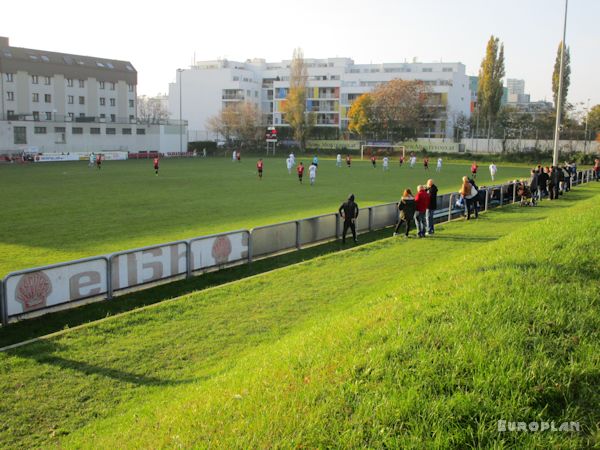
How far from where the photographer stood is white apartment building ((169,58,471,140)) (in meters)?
114

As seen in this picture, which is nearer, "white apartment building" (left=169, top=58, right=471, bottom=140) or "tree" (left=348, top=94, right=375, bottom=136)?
"tree" (left=348, top=94, right=375, bottom=136)

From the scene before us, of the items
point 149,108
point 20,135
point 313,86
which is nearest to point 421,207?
point 20,135

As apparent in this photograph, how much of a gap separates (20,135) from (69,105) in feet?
60.2

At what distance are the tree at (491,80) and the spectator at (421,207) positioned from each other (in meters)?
71.3

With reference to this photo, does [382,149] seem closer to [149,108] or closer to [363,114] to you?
[363,114]

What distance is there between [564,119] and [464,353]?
8666 cm

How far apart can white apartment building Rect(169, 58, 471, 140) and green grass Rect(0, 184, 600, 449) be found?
330ft

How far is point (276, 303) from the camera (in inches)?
437

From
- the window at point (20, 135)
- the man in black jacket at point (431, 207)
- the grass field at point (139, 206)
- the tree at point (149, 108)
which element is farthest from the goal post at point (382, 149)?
the tree at point (149, 108)

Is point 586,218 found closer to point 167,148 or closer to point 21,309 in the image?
point 21,309

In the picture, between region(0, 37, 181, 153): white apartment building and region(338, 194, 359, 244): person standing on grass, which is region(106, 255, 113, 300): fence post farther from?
region(0, 37, 181, 153): white apartment building

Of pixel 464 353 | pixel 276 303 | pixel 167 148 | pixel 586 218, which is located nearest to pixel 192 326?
pixel 276 303

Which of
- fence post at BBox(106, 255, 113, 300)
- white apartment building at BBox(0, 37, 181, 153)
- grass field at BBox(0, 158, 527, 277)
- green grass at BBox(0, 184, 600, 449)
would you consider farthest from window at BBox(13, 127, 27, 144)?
green grass at BBox(0, 184, 600, 449)

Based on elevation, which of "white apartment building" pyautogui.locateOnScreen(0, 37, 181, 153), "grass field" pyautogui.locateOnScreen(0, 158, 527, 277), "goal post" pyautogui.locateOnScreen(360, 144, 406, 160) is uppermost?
"white apartment building" pyautogui.locateOnScreen(0, 37, 181, 153)
